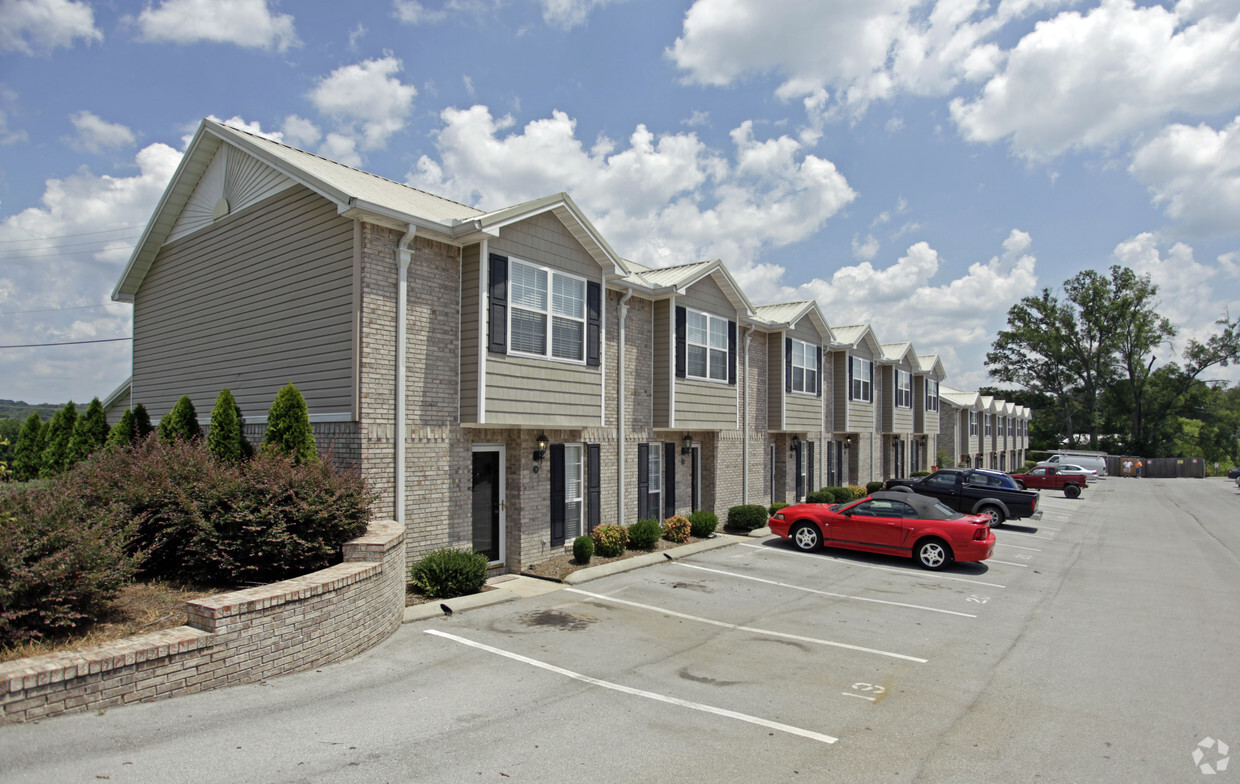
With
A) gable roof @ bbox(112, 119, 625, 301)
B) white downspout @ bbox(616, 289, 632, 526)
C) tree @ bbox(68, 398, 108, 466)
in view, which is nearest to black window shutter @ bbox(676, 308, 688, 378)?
white downspout @ bbox(616, 289, 632, 526)

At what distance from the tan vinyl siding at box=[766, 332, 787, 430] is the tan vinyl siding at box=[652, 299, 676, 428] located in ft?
19.6

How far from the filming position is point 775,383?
20938mm

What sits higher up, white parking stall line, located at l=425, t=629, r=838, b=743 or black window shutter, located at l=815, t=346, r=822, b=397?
black window shutter, located at l=815, t=346, r=822, b=397

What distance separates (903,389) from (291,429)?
→ 28.6 meters

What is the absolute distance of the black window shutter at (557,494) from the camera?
13.0 metres

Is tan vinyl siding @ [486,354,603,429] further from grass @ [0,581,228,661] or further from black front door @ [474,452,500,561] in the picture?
grass @ [0,581,228,661]

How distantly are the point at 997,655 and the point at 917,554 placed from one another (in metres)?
6.24

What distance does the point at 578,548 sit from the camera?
12.7m

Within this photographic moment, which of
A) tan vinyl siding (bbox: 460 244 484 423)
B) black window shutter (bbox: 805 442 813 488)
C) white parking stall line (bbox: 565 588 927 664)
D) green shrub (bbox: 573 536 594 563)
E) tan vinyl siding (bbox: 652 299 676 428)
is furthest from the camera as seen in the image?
black window shutter (bbox: 805 442 813 488)

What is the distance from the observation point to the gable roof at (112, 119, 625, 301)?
10172 mm

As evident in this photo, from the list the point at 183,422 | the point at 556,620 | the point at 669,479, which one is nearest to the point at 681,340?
the point at 669,479

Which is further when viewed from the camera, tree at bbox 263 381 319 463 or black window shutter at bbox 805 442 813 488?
black window shutter at bbox 805 442 813 488

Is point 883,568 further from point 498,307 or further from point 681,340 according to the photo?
point 498,307

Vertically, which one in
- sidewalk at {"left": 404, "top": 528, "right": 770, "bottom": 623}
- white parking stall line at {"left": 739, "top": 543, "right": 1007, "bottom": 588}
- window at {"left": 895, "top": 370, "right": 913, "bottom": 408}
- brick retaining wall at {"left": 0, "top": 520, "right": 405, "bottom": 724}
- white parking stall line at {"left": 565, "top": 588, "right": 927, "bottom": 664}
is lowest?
white parking stall line at {"left": 739, "top": 543, "right": 1007, "bottom": 588}
